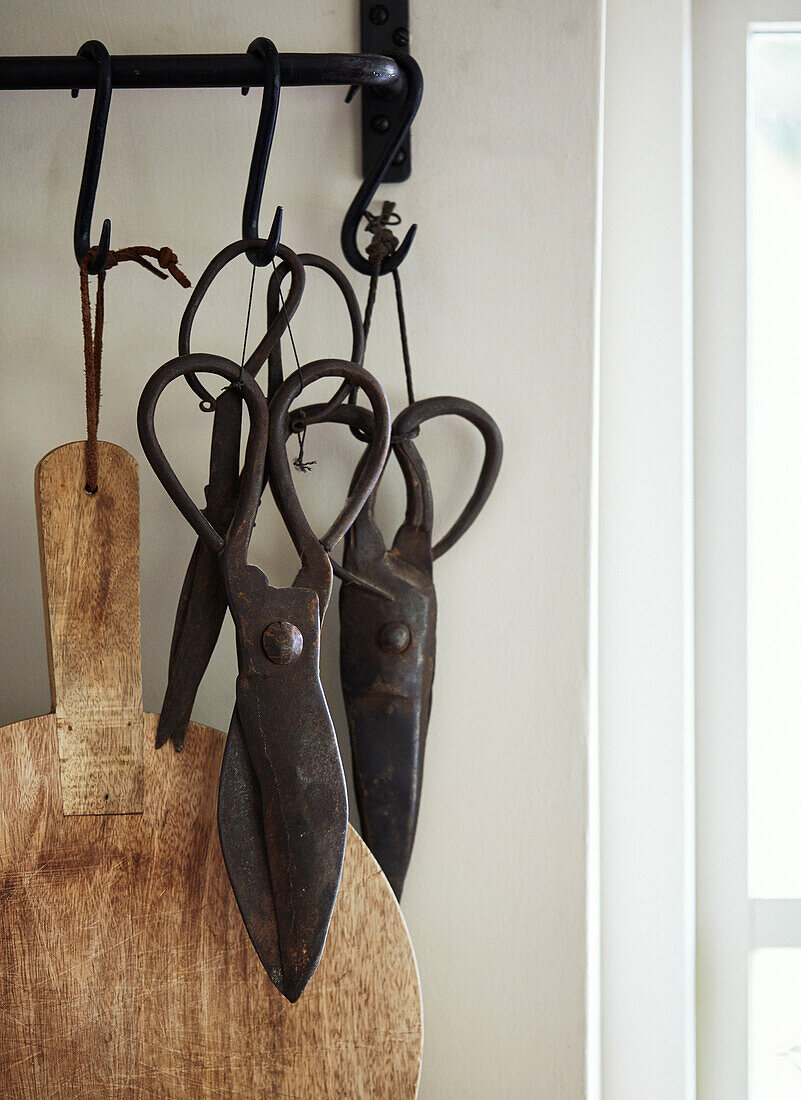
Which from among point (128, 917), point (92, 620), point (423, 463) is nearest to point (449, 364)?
point (423, 463)

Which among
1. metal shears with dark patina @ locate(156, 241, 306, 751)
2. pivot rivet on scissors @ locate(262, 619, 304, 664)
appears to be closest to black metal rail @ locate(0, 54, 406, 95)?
metal shears with dark patina @ locate(156, 241, 306, 751)

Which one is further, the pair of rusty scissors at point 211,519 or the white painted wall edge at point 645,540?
the white painted wall edge at point 645,540

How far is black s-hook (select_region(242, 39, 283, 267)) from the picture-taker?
0.53 metres

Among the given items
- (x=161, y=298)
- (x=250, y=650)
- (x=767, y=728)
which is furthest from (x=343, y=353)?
(x=767, y=728)

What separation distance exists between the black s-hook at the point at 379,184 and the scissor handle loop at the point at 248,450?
0.15 metres

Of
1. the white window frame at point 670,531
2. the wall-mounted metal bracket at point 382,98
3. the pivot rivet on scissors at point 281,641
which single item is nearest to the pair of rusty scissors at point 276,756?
the pivot rivet on scissors at point 281,641

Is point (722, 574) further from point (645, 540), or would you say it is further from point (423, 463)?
point (423, 463)

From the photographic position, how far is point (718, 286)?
76cm

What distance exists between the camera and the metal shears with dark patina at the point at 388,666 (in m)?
0.58

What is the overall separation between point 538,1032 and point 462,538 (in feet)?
1.15

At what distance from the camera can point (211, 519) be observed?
544 millimetres

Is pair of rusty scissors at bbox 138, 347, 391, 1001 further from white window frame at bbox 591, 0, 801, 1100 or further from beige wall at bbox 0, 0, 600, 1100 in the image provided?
white window frame at bbox 591, 0, 801, 1100

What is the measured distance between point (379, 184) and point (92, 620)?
1.12 feet

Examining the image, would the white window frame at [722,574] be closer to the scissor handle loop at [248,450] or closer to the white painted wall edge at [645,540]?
the white painted wall edge at [645,540]
